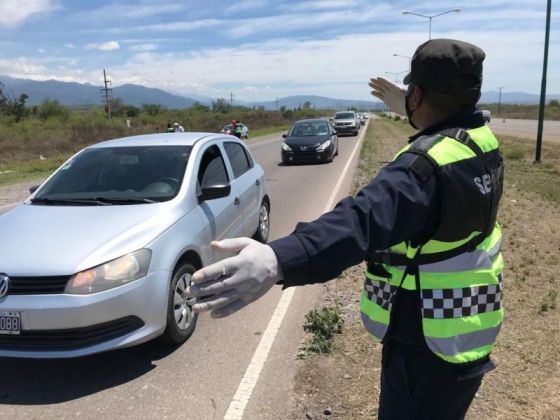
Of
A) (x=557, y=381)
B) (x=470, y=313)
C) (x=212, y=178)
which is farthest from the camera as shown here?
(x=212, y=178)

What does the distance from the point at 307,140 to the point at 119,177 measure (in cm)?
1390

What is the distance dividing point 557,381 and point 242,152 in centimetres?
445

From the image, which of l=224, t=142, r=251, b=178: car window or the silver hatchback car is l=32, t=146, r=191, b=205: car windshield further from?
l=224, t=142, r=251, b=178: car window

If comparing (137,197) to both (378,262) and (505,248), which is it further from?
(505,248)

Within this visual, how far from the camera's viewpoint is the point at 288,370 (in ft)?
12.2

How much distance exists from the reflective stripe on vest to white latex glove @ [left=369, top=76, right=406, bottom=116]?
2.76 feet

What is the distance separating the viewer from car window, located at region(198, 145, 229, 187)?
5113 millimetres

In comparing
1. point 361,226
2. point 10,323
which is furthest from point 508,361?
→ point 10,323

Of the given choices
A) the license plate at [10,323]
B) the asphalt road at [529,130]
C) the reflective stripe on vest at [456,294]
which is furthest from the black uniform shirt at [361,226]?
the asphalt road at [529,130]

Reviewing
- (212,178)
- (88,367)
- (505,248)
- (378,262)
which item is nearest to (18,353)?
(88,367)

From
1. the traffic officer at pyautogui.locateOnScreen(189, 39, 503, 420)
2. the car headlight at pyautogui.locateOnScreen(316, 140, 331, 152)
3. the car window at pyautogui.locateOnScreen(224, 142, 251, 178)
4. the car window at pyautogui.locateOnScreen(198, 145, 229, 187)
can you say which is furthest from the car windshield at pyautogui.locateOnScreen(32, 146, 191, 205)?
the car headlight at pyautogui.locateOnScreen(316, 140, 331, 152)

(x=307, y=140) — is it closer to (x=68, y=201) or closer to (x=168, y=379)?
(x=68, y=201)

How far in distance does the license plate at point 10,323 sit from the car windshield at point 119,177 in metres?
1.34

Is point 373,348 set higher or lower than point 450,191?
lower
